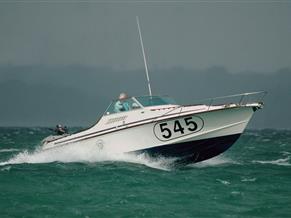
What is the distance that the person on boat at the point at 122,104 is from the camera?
20345 millimetres

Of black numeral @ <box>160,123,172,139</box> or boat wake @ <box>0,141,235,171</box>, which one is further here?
boat wake @ <box>0,141,235,171</box>

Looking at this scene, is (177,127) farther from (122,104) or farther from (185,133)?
(122,104)

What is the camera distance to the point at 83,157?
21094 millimetres

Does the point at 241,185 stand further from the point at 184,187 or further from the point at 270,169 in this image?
the point at 270,169

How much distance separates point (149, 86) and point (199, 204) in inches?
339

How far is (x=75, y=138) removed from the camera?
21359mm

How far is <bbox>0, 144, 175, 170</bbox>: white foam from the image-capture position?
20031 millimetres

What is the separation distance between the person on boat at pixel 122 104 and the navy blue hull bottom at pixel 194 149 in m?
1.83

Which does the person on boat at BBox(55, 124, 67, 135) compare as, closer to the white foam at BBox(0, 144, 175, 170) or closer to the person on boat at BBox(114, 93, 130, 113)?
the white foam at BBox(0, 144, 175, 170)

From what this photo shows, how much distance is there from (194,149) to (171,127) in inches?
51.1

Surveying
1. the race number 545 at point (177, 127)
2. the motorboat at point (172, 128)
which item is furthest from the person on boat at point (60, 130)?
the race number 545 at point (177, 127)

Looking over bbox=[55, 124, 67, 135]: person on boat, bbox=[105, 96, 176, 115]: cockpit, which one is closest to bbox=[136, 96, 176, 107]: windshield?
bbox=[105, 96, 176, 115]: cockpit

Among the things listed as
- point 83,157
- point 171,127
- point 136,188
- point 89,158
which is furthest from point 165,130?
point 136,188

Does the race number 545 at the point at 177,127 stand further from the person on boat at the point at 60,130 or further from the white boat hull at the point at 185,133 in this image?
the person on boat at the point at 60,130
